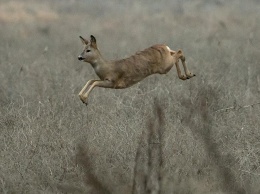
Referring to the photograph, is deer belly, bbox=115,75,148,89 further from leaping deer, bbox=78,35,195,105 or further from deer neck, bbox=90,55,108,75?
deer neck, bbox=90,55,108,75

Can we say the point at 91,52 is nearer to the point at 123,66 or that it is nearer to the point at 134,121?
the point at 123,66

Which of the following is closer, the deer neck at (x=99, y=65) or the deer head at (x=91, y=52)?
the deer head at (x=91, y=52)

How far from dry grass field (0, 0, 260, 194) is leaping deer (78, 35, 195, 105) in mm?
419

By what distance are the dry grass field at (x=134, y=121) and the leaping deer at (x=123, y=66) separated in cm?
42

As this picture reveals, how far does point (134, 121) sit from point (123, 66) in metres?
0.60

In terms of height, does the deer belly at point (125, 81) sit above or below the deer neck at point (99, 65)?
below

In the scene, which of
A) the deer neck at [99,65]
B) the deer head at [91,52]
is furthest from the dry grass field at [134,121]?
the deer head at [91,52]

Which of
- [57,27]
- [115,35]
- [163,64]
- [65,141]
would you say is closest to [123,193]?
[65,141]

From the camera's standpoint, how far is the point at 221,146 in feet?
29.8

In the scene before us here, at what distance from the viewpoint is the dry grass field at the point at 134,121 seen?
759 cm

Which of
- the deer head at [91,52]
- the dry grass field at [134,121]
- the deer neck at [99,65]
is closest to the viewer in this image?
the dry grass field at [134,121]

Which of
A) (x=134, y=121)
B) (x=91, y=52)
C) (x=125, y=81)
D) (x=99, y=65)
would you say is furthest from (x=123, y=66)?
(x=134, y=121)

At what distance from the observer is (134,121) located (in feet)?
32.0

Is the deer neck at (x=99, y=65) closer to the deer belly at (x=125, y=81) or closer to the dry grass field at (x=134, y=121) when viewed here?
the deer belly at (x=125, y=81)
